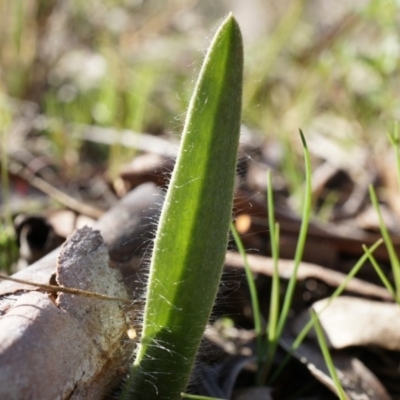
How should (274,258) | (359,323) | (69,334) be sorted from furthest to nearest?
1. (359,323)
2. (274,258)
3. (69,334)

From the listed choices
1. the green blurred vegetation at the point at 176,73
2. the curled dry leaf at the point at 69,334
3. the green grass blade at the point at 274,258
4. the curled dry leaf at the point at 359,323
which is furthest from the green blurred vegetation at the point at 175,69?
the curled dry leaf at the point at 69,334

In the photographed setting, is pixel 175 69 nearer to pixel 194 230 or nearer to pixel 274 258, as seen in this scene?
pixel 274 258

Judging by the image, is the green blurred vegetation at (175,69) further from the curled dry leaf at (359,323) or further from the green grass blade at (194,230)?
the green grass blade at (194,230)

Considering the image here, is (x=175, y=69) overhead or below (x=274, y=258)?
below

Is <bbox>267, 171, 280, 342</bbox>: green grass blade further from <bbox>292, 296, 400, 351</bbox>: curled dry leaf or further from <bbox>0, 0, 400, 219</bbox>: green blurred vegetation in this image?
<bbox>0, 0, 400, 219</bbox>: green blurred vegetation

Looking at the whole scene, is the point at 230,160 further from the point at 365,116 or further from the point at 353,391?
the point at 365,116

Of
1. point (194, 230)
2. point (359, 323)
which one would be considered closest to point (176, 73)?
point (359, 323)
